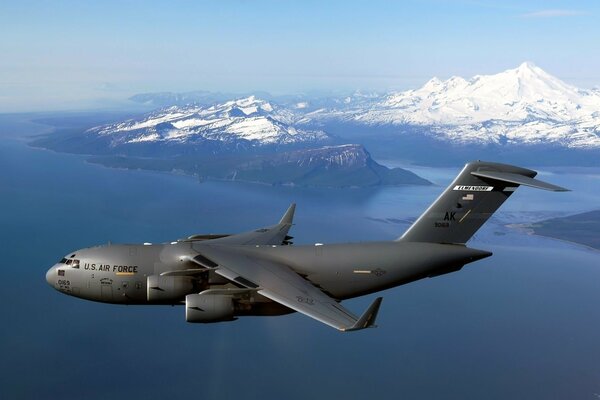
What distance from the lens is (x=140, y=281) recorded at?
92.3ft

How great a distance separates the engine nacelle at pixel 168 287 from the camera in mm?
26875

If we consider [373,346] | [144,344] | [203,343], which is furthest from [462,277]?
[144,344]

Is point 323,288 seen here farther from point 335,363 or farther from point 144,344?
point 144,344

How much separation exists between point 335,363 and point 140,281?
177 ft

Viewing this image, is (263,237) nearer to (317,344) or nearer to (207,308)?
(207,308)

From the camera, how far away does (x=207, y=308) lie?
25.1 meters

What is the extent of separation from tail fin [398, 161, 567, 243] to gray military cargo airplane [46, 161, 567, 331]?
51 millimetres

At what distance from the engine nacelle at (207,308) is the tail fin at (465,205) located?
1081 cm

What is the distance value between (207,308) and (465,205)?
1455 cm

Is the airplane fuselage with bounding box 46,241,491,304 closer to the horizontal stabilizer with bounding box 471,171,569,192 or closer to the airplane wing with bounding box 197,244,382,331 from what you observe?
the airplane wing with bounding box 197,244,382,331

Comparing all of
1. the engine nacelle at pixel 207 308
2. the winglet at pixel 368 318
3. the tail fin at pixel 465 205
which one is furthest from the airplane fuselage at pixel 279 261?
the winglet at pixel 368 318

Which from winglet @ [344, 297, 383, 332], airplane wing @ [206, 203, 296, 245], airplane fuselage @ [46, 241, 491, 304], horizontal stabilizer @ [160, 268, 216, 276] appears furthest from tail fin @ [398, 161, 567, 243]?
horizontal stabilizer @ [160, 268, 216, 276]

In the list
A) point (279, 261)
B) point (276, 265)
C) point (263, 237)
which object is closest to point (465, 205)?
point (279, 261)

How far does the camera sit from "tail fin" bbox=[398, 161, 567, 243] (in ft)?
93.4
